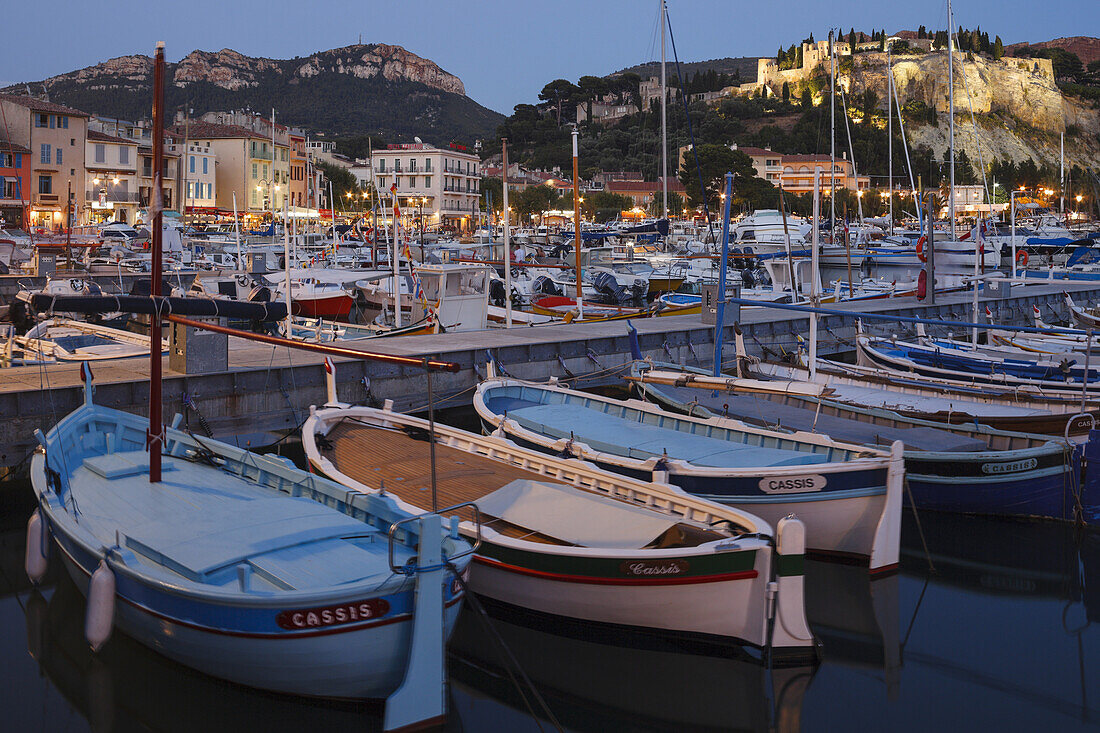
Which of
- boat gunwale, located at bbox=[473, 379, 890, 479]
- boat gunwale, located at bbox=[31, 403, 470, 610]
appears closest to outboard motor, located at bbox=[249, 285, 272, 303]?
boat gunwale, located at bbox=[473, 379, 890, 479]

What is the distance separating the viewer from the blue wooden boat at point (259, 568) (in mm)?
7320

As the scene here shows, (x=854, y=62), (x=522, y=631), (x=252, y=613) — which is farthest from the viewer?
(x=854, y=62)

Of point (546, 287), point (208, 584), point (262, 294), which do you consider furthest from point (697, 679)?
point (546, 287)

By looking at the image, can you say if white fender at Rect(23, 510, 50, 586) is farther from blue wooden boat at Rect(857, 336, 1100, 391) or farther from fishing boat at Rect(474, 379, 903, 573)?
blue wooden boat at Rect(857, 336, 1100, 391)

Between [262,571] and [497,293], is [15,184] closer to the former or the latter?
[497,293]

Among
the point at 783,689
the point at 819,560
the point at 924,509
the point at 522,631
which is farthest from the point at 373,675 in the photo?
the point at 924,509

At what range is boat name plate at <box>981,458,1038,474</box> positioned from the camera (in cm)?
1261

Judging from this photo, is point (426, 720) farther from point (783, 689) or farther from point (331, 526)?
point (783, 689)

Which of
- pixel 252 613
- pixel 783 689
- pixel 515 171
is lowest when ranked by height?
pixel 783 689

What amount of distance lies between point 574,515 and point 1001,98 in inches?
7409

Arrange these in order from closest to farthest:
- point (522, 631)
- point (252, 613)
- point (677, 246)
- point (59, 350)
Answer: point (252, 613) → point (522, 631) → point (59, 350) → point (677, 246)

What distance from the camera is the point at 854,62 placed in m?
170

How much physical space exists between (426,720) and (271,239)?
51968 millimetres

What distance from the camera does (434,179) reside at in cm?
9925
